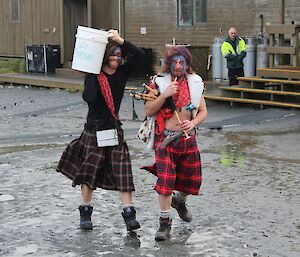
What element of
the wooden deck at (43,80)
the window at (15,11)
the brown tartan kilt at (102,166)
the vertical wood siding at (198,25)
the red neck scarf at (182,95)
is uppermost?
the window at (15,11)

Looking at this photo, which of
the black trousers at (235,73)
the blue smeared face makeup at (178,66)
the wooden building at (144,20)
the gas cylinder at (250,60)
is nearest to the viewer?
the blue smeared face makeup at (178,66)

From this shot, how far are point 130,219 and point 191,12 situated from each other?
16174 mm

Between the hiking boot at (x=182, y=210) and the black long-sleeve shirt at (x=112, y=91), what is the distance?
34.9 inches

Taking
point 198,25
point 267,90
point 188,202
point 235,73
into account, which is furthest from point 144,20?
point 188,202

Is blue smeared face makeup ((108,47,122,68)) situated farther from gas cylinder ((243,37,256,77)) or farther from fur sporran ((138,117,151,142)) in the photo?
gas cylinder ((243,37,256,77))

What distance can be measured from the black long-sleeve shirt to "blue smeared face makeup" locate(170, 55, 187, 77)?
45 cm

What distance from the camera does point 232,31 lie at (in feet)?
58.3

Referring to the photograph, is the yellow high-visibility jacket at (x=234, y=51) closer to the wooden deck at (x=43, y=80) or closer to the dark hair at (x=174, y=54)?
the wooden deck at (x=43, y=80)

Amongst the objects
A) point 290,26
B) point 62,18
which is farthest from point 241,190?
point 62,18

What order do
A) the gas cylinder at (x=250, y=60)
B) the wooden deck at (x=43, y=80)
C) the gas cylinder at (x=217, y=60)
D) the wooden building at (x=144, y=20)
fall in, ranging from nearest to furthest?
the gas cylinder at (x=250, y=60) < the wooden building at (x=144, y=20) < the gas cylinder at (x=217, y=60) < the wooden deck at (x=43, y=80)

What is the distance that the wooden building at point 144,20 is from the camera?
819 inches

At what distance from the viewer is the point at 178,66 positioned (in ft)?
22.6

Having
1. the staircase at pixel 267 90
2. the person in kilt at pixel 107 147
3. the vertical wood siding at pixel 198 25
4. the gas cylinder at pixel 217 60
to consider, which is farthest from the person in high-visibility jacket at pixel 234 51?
the person in kilt at pixel 107 147

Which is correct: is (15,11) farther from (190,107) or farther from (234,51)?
(190,107)
